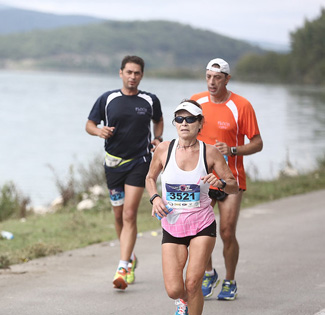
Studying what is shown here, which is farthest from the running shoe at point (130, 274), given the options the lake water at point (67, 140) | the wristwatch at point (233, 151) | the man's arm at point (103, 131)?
the lake water at point (67, 140)

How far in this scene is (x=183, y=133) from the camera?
17.9 ft

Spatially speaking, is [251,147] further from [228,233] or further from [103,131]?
[103,131]

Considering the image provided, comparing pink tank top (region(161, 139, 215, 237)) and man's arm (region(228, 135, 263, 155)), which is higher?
man's arm (region(228, 135, 263, 155))

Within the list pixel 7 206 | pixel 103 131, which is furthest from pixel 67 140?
pixel 103 131

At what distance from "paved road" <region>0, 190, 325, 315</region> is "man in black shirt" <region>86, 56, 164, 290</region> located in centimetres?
57

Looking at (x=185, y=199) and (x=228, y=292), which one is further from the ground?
(x=185, y=199)

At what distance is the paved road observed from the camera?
6.61 metres

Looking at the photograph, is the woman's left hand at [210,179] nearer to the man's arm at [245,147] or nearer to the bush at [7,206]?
the man's arm at [245,147]

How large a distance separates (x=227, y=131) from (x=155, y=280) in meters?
1.99

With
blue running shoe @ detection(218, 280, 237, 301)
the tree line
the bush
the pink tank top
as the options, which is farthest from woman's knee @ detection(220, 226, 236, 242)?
the tree line

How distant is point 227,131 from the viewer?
6.82 m

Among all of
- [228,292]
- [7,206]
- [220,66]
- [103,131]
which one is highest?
[220,66]

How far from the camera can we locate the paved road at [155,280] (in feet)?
21.7

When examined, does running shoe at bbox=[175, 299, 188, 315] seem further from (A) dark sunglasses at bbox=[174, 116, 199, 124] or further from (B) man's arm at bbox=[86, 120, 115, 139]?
(B) man's arm at bbox=[86, 120, 115, 139]
